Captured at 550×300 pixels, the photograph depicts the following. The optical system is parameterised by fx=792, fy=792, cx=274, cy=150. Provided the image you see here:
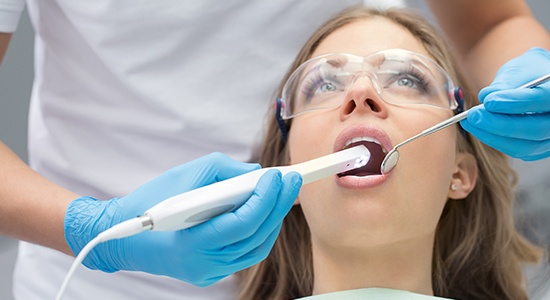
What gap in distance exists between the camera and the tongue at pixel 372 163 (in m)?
1.80

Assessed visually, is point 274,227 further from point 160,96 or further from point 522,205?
point 522,205

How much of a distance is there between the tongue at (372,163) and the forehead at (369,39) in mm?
240

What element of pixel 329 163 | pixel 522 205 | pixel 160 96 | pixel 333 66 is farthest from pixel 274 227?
pixel 522 205

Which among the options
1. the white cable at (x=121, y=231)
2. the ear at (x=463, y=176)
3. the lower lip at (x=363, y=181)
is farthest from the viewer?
the ear at (x=463, y=176)

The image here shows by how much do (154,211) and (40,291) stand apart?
1.10 metres

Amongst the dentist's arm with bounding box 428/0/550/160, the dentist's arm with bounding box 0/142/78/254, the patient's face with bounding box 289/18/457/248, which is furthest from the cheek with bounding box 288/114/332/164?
the dentist's arm with bounding box 0/142/78/254

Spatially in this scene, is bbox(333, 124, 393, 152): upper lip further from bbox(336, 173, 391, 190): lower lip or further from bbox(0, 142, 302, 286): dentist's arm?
bbox(0, 142, 302, 286): dentist's arm

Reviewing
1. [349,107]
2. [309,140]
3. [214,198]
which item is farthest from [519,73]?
[214,198]

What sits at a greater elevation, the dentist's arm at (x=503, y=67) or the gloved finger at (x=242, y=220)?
the dentist's arm at (x=503, y=67)

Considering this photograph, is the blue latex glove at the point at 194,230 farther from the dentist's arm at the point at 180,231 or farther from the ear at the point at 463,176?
the ear at the point at 463,176

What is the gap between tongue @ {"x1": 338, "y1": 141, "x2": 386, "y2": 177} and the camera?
180cm

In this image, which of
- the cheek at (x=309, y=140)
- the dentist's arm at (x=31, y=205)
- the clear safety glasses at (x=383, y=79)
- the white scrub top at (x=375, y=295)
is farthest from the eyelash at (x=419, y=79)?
the dentist's arm at (x=31, y=205)

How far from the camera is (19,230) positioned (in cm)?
172

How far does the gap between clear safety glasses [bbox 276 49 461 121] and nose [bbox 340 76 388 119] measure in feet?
0.13
